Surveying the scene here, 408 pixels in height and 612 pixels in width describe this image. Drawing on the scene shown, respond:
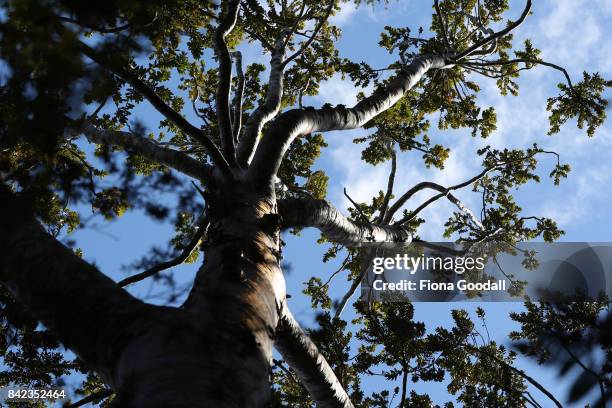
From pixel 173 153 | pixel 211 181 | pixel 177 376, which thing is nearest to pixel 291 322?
pixel 211 181

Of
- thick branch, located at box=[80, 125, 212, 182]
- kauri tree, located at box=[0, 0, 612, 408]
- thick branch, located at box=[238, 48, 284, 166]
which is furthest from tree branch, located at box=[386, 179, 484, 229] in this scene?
thick branch, located at box=[80, 125, 212, 182]

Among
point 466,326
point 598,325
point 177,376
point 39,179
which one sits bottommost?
point 177,376

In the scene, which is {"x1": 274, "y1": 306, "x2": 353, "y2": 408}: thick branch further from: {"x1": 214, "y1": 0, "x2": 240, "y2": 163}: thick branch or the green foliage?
the green foliage

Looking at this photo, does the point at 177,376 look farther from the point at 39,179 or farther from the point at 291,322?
the point at 291,322

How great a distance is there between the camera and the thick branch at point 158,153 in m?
4.55

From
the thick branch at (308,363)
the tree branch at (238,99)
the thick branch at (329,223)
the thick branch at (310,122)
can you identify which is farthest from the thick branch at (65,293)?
the tree branch at (238,99)

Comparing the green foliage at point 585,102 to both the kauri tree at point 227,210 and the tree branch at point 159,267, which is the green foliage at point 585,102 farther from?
the tree branch at point 159,267

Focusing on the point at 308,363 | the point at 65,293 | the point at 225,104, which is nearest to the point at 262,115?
the point at 225,104

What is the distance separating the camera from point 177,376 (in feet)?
5.98

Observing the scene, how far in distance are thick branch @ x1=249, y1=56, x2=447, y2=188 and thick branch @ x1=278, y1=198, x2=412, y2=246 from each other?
38cm

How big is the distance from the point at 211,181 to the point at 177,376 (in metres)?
2.44

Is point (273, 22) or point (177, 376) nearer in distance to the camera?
point (177, 376)

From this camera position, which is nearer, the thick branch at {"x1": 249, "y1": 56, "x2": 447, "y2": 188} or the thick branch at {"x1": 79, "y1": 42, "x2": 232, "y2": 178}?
the thick branch at {"x1": 79, "y1": 42, "x2": 232, "y2": 178}

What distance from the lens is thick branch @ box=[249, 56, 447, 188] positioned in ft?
13.7
